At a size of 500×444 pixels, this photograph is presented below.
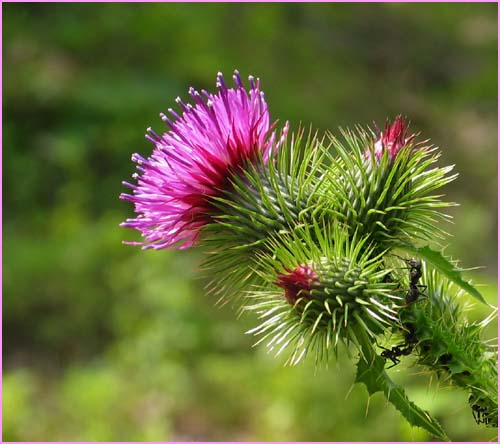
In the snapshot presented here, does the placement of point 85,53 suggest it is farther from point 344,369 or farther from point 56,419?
point 344,369

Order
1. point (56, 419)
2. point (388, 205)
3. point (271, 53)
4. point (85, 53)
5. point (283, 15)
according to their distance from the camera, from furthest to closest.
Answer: point (283, 15) < point (271, 53) < point (85, 53) < point (56, 419) < point (388, 205)

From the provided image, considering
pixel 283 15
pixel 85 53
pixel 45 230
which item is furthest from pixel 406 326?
pixel 283 15

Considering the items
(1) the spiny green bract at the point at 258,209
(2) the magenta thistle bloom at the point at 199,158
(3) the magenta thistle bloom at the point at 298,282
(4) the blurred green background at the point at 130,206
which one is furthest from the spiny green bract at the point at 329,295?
(2) the magenta thistle bloom at the point at 199,158

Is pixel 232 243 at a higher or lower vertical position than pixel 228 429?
higher

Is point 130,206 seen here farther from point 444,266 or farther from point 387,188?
point 444,266

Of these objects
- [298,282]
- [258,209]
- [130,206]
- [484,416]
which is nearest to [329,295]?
[298,282]

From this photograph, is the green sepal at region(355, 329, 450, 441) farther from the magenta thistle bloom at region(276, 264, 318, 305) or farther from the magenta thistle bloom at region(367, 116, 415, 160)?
the magenta thistle bloom at region(367, 116, 415, 160)

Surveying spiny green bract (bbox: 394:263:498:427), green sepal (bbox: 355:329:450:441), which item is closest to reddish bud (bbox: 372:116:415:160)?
spiny green bract (bbox: 394:263:498:427)
